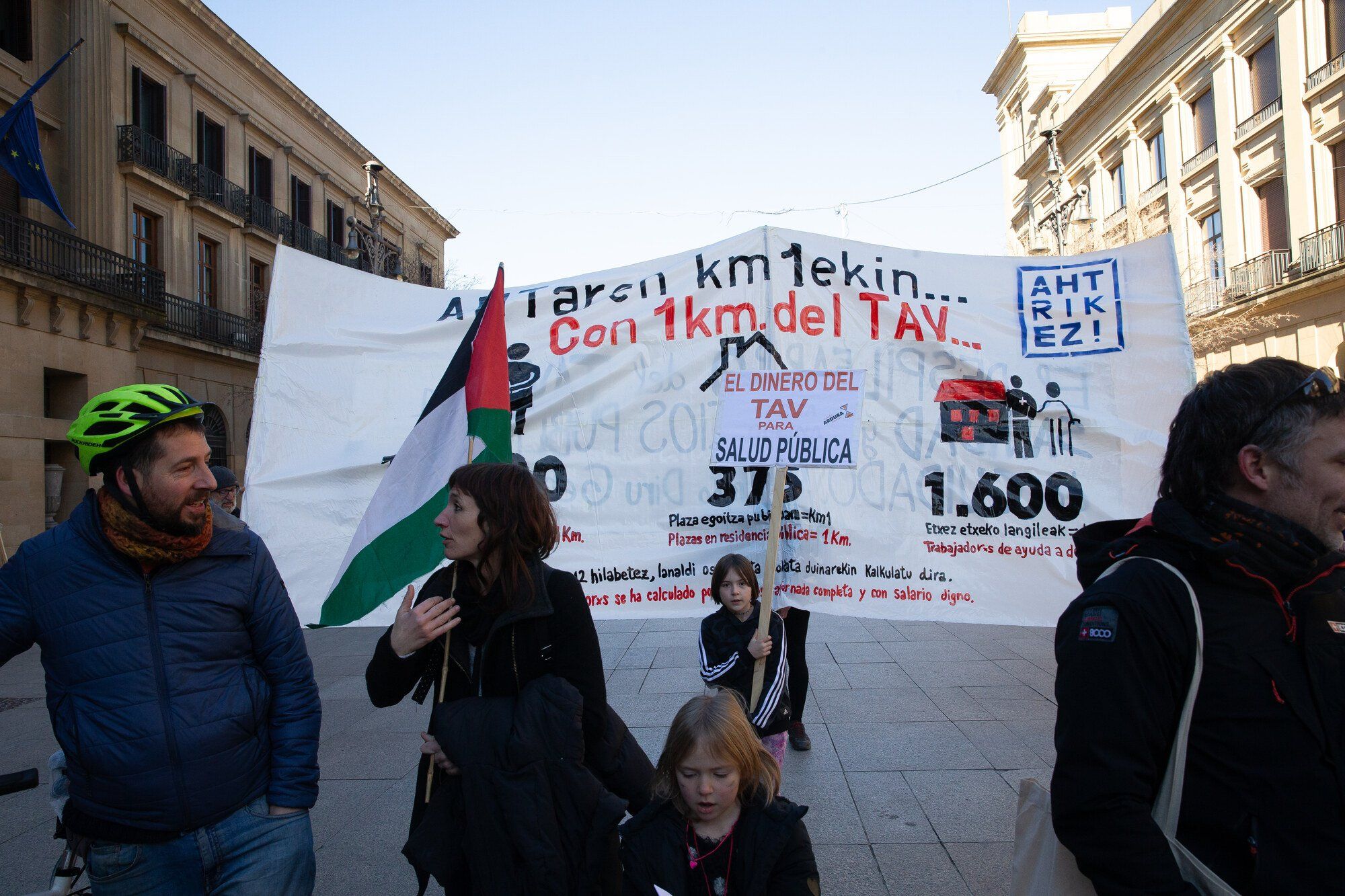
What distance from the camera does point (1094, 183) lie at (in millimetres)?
33375

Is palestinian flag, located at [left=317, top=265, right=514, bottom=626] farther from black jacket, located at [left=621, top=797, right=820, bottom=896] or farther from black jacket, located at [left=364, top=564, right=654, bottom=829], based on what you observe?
black jacket, located at [left=621, top=797, right=820, bottom=896]

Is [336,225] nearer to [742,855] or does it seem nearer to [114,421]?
[114,421]

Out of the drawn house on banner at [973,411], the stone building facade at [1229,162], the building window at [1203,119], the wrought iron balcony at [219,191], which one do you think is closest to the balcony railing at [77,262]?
the wrought iron balcony at [219,191]

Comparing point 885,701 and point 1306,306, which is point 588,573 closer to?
point 885,701

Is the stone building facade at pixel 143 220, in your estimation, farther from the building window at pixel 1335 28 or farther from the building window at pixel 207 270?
the building window at pixel 1335 28

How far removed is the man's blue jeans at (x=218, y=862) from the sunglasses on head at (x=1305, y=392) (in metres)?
2.37

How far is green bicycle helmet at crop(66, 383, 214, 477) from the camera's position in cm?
206

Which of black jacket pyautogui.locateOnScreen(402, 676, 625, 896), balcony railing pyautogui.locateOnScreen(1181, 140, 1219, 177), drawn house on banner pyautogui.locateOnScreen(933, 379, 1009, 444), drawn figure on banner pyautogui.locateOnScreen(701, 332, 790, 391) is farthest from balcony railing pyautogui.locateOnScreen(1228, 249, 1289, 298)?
black jacket pyautogui.locateOnScreen(402, 676, 625, 896)

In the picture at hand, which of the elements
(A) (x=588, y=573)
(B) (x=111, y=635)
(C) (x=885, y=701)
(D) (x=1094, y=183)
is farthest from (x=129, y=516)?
(D) (x=1094, y=183)

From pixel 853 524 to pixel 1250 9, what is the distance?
90.6ft

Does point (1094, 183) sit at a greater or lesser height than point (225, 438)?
greater

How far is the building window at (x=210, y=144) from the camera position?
22719mm

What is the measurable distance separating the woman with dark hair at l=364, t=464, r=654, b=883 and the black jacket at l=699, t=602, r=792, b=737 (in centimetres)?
162

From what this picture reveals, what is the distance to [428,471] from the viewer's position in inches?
119
